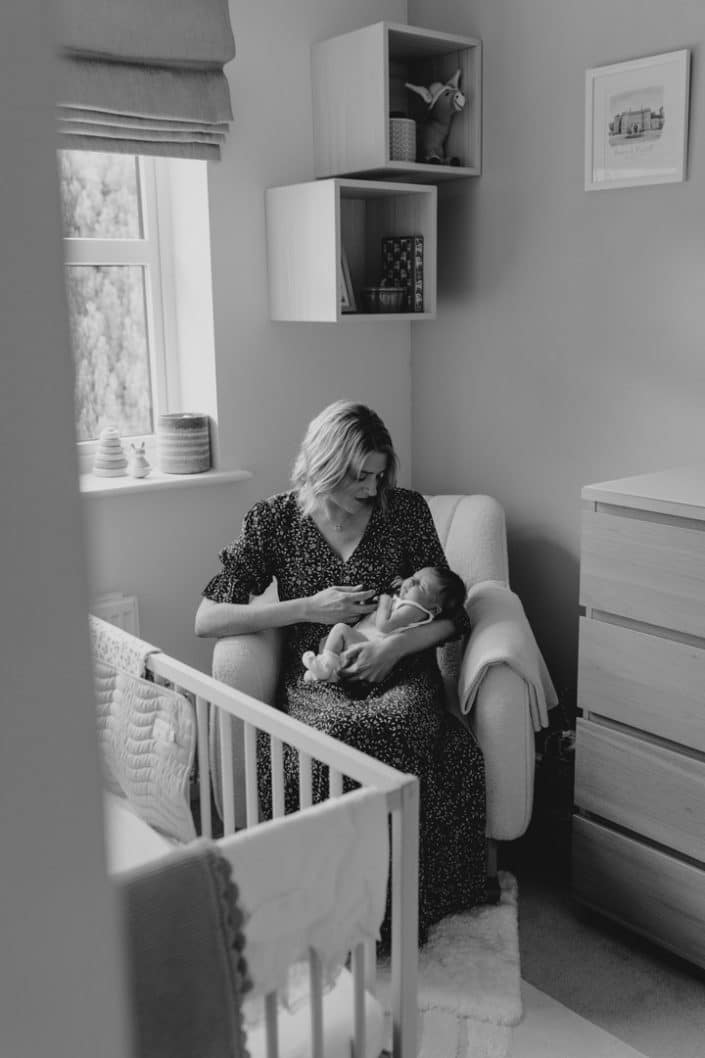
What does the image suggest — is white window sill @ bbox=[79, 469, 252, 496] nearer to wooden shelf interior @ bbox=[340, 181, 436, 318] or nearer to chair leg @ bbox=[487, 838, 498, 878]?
wooden shelf interior @ bbox=[340, 181, 436, 318]

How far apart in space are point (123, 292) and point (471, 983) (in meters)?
1.96

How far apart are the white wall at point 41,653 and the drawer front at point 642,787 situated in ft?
6.71

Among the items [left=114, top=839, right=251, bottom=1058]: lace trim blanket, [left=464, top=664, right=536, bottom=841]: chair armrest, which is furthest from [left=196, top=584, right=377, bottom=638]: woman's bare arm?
[left=114, top=839, right=251, bottom=1058]: lace trim blanket

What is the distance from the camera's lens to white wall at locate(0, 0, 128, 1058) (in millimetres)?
171

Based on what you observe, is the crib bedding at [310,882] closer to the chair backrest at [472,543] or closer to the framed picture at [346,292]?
the chair backrest at [472,543]

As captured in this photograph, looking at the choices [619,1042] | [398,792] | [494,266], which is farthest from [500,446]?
[398,792]

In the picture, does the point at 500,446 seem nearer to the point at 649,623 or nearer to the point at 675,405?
the point at 675,405

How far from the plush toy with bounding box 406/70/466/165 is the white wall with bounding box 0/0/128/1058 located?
287cm

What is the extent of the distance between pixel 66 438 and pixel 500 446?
2.89 meters

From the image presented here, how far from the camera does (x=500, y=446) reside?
3.03m

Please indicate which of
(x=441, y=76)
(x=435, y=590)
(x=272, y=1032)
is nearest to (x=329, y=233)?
(x=441, y=76)

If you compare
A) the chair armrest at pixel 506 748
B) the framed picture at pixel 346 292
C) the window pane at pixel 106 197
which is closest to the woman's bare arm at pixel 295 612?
the chair armrest at pixel 506 748

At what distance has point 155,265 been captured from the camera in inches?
115

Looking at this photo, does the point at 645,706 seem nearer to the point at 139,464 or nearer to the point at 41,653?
the point at 139,464
